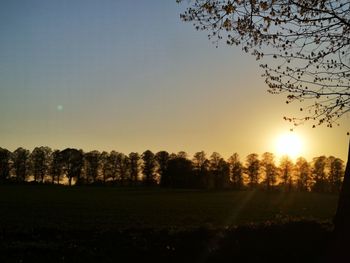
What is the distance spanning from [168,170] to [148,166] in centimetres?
1325

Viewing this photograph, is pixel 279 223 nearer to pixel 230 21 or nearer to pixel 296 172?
pixel 230 21

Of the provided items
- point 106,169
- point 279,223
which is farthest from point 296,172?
point 279,223

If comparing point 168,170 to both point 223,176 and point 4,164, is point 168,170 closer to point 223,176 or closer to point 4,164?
point 223,176

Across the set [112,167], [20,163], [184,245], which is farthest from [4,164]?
[184,245]

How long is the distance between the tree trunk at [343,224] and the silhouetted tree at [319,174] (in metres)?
133

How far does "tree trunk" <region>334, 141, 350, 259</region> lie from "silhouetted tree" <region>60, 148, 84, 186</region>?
137390 millimetres

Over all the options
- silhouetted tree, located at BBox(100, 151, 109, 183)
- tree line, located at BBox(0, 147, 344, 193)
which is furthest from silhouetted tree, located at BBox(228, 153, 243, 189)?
silhouetted tree, located at BBox(100, 151, 109, 183)

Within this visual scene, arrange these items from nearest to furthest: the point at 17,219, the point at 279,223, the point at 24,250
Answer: the point at 24,250
the point at 279,223
the point at 17,219

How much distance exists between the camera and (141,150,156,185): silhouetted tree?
146 metres

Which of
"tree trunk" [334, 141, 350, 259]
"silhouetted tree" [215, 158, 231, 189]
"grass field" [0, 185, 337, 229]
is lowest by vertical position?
"grass field" [0, 185, 337, 229]

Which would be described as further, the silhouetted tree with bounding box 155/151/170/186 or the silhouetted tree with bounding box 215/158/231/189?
the silhouetted tree with bounding box 215/158/231/189

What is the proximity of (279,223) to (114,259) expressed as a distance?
5.81 meters

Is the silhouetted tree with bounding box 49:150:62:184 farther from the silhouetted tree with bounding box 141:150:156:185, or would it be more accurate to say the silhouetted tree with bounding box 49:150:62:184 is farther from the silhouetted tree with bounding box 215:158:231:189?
the silhouetted tree with bounding box 215:158:231:189

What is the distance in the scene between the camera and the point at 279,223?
553 inches
